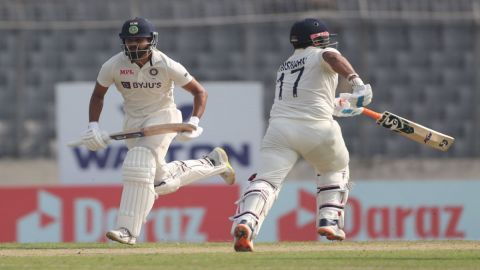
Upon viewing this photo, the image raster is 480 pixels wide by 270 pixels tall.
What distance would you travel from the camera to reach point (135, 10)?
1445cm

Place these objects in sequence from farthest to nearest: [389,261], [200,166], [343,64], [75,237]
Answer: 1. [75,237]
2. [200,166]
3. [343,64]
4. [389,261]

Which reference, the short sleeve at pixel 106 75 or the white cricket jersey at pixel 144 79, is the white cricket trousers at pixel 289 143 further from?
the short sleeve at pixel 106 75

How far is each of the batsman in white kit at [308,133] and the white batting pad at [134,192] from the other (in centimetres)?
73

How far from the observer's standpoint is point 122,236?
28.1 ft

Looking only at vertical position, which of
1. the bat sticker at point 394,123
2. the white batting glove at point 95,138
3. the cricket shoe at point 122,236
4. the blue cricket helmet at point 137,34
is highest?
the blue cricket helmet at point 137,34

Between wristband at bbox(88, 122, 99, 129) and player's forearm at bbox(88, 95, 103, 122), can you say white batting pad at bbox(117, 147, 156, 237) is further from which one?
player's forearm at bbox(88, 95, 103, 122)

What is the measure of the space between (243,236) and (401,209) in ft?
15.3

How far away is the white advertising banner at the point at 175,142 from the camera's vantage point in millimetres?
12805

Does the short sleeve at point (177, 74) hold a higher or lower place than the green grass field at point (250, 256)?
higher

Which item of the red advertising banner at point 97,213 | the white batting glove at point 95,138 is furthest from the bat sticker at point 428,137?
the red advertising banner at point 97,213

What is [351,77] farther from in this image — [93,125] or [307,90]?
[93,125]

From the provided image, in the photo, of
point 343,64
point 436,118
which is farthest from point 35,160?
point 343,64

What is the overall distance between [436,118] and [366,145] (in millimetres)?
894

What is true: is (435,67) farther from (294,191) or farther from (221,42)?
(294,191)
